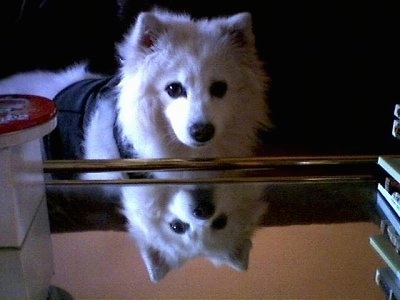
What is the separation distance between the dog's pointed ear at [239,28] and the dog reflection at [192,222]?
0.24 metres

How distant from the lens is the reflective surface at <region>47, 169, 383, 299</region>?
0.58 metres

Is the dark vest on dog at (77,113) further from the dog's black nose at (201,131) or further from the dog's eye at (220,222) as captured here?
the dog's eye at (220,222)

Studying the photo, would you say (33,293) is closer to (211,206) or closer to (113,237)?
(113,237)

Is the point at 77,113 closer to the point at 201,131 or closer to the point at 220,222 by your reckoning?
the point at 201,131

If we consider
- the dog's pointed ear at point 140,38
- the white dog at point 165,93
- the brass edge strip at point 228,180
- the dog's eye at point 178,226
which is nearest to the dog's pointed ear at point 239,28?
the white dog at point 165,93

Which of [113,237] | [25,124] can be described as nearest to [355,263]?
[113,237]

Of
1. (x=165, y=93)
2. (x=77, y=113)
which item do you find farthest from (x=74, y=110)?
(x=165, y=93)

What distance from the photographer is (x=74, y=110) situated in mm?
897

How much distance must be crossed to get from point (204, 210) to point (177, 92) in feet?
0.69

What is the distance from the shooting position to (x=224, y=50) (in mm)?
858

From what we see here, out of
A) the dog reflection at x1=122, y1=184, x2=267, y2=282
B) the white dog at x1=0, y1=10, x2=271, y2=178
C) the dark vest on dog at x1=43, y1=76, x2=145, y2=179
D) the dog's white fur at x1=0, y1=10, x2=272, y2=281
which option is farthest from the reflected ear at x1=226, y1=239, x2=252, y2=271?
the dark vest on dog at x1=43, y1=76, x2=145, y2=179

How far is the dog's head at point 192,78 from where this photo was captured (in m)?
0.84

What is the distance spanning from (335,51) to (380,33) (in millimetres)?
75

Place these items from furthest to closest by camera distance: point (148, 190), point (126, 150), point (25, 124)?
point (126, 150)
point (148, 190)
point (25, 124)
